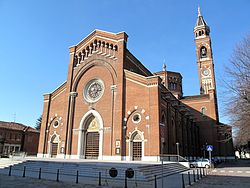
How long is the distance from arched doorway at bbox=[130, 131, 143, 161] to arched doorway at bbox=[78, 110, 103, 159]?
4884 mm

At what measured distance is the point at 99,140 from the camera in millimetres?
30094

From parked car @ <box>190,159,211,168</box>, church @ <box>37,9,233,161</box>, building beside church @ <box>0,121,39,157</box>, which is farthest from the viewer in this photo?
building beside church @ <box>0,121,39,157</box>

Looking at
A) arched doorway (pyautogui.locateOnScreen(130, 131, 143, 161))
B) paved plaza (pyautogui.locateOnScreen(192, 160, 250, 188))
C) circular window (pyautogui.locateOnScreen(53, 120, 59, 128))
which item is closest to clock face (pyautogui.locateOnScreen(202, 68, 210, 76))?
arched doorway (pyautogui.locateOnScreen(130, 131, 143, 161))

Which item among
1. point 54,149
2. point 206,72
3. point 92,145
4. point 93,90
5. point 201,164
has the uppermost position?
point 206,72

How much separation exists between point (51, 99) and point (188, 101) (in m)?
35.7

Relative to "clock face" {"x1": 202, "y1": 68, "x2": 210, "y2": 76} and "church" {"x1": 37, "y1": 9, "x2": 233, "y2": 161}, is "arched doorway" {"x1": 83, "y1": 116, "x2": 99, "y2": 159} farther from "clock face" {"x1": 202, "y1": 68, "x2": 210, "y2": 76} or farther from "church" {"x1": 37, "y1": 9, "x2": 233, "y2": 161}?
"clock face" {"x1": 202, "y1": 68, "x2": 210, "y2": 76}

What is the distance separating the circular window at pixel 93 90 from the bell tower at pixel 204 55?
39491 mm

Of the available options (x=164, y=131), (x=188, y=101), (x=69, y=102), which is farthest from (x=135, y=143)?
(x=188, y=101)

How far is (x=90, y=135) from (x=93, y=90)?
6.66 metres

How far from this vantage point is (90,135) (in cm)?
3170

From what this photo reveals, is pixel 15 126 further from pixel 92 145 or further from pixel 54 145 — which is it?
pixel 92 145

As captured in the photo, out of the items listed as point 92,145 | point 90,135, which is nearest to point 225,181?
point 92,145

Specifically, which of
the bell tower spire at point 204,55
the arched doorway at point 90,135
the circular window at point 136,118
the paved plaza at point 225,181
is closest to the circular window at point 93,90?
the arched doorway at point 90,135

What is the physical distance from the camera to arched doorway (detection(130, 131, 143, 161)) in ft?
88.7
